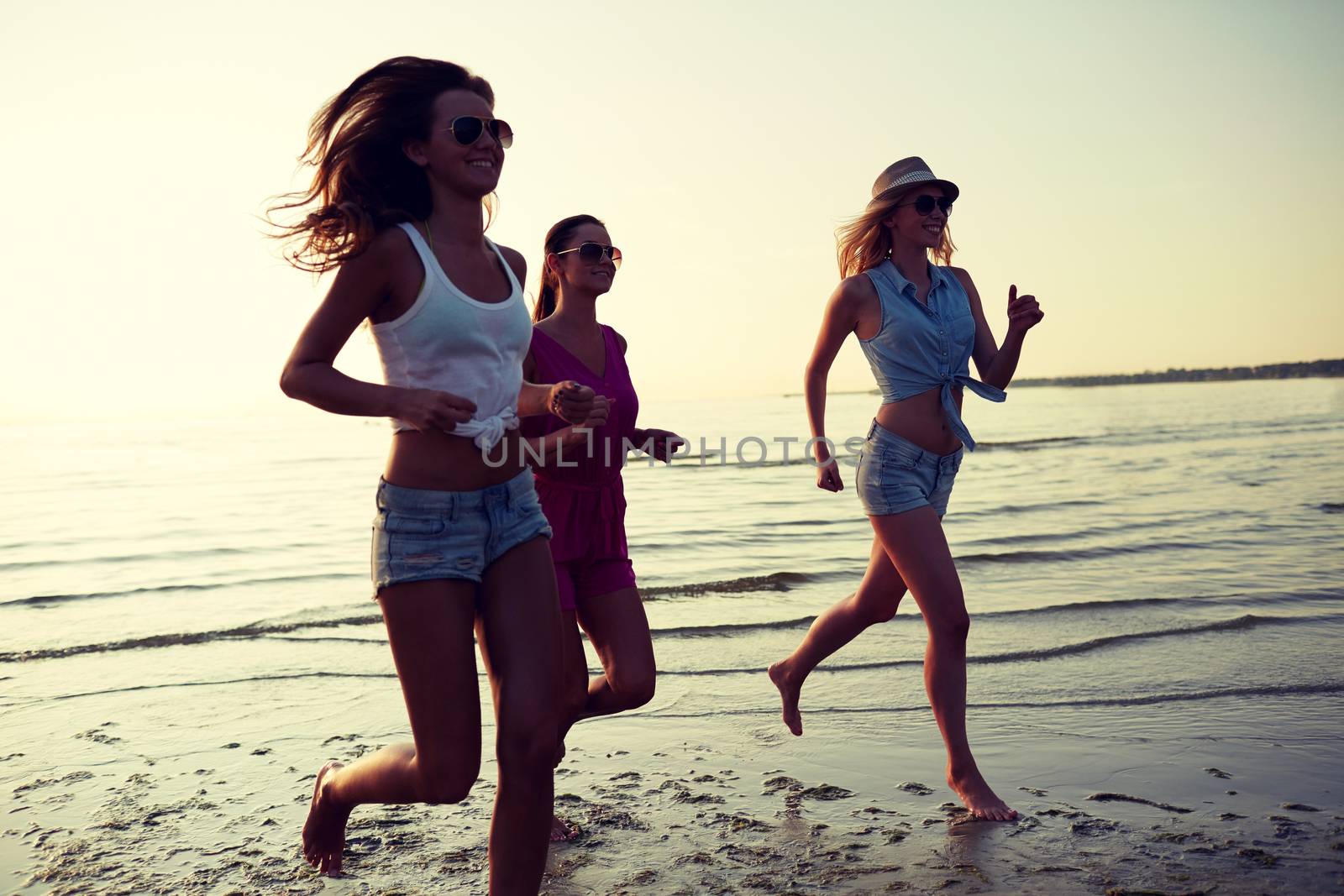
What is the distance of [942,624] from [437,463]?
7.44 feet

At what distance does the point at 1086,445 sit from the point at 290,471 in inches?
844

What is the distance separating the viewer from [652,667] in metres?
4.17

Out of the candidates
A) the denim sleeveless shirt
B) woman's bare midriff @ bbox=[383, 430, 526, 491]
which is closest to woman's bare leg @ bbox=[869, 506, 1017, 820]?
the denim sleeveless shirt

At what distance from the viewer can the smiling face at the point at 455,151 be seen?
2.97m

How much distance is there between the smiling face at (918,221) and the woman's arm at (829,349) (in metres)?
0.27

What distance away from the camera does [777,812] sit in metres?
4.19

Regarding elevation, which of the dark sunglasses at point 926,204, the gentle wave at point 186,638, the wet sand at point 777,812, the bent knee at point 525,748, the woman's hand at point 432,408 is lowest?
the gentle wave at point 186,638

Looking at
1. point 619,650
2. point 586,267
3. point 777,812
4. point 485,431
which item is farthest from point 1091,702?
point 485,431

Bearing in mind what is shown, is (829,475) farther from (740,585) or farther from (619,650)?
(740,585)

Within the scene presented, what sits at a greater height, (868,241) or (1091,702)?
(868,241)

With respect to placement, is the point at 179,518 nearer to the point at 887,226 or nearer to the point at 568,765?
the point at 568,765

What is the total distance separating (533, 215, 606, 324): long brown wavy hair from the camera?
14.7 ft

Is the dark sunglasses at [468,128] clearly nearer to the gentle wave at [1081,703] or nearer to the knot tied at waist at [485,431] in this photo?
the knot tied at waist at [485,431]

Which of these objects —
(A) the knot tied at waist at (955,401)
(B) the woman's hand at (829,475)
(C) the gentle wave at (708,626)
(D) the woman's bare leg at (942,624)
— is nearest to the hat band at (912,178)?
(A) the knot tied at waist at (955,401)
